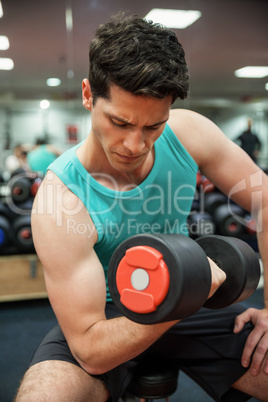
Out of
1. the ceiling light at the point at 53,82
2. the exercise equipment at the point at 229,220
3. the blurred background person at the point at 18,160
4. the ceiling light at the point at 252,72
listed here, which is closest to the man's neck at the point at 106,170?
the exercise equipment at the point at 229,220

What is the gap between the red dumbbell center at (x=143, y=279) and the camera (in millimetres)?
570

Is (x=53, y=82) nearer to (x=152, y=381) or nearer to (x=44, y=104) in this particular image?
(x=44, y=104)

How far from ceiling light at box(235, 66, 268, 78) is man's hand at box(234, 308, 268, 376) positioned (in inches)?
214

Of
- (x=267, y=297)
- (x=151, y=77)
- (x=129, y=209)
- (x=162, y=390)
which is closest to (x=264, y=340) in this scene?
(x=267, y=297)

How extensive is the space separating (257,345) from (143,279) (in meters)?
0.53

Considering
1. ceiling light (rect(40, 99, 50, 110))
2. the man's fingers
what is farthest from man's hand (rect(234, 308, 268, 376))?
ceiling light (rect(40, 99, 50, 110))

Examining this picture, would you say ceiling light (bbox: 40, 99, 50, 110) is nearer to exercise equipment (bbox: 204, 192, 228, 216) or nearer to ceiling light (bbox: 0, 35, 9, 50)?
ceiling light (bbox: 0, 35, 9, 50)

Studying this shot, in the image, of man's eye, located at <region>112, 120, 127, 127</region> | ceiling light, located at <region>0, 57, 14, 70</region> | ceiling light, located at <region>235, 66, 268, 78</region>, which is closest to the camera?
man's eye, located at <region>112, 120, 127, 127</region>

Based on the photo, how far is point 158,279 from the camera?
573 mm

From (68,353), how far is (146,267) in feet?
1.51

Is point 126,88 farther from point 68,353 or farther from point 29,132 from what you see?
point 29,132

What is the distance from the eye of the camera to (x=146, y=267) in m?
0.58

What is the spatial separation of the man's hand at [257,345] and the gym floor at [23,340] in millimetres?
717

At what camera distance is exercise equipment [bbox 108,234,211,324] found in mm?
570
